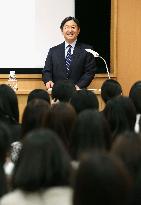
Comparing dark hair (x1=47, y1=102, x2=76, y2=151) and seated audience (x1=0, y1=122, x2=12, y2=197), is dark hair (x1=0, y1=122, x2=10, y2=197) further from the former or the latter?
dark hair (x1=47, y1=102, x2=76, y2=151)

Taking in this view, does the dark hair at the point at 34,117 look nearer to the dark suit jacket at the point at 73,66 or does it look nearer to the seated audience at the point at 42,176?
the seated audience at the point at 42,176

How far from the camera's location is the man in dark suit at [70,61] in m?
6.41

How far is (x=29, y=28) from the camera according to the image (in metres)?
7.07

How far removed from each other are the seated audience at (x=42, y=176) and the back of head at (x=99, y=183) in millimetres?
275

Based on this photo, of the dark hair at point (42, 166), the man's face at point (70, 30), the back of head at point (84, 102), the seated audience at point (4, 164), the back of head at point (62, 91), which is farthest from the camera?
the man's face at point (70, 30)

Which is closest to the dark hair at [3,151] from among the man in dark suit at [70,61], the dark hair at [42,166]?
the dark hair at [42,166]

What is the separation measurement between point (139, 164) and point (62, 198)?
1.15ft

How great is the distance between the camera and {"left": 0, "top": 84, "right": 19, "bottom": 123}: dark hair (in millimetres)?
3691

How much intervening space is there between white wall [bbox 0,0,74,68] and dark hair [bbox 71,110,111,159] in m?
4.62

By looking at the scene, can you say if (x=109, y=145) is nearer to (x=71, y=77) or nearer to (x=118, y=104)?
(x=118, y=104)

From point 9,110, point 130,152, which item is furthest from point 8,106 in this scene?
point 130,152

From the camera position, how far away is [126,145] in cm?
211

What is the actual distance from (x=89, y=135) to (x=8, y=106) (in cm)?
136

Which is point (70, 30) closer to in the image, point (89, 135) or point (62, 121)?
point (62, 121)
